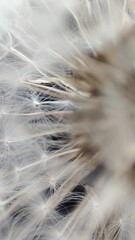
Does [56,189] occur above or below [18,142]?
below

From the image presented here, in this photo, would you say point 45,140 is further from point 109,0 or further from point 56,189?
point 109,0

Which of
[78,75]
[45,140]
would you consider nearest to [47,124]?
[45,140]

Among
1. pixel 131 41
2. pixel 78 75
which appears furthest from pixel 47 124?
pixel 131 41

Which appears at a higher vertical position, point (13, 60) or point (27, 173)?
point (13, 60)

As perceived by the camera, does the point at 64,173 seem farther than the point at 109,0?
No

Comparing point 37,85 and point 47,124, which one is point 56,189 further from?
point 37,85

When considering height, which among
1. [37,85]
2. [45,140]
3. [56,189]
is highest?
[37,85]

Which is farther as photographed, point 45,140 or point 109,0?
point 109,0
